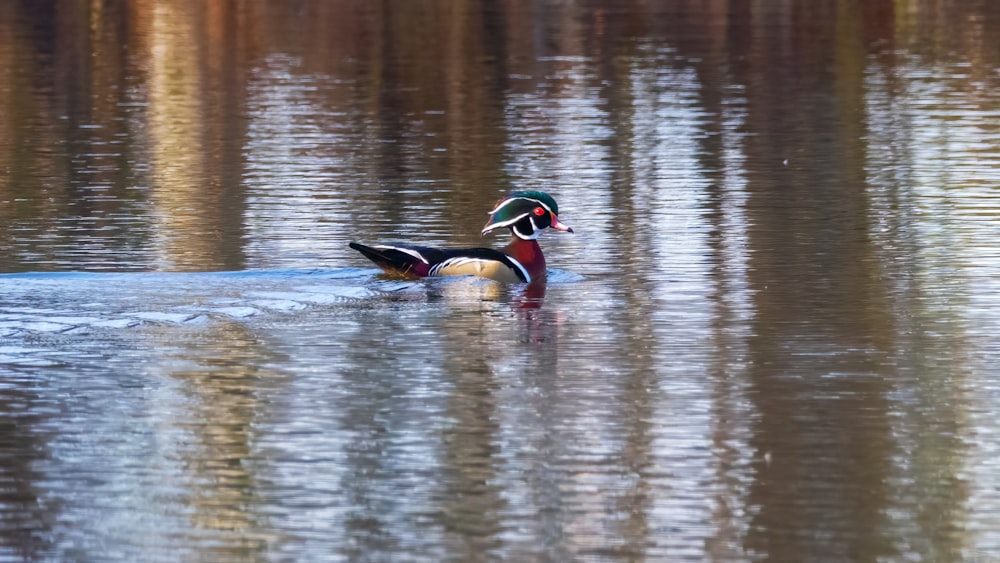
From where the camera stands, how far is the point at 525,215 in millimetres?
17203

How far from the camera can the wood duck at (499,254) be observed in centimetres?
1639

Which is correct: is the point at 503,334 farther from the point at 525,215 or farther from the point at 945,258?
the point at 945,258

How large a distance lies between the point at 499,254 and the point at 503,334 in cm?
243

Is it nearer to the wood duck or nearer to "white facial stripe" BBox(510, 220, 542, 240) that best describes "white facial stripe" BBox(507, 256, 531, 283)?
the wood duck

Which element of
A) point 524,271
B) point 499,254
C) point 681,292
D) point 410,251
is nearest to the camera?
point 681,292

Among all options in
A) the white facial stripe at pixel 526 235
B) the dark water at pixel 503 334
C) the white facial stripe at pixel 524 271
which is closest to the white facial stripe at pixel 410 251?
the dark water at pixel 503 334

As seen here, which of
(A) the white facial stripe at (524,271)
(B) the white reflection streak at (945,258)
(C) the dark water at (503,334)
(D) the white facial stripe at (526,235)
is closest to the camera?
(C) the dark water at (503,334)

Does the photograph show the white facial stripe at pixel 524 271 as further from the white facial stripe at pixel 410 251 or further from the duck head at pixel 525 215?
the white facial stripe at pixel 410 251

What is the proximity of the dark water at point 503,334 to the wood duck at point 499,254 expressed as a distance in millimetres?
160

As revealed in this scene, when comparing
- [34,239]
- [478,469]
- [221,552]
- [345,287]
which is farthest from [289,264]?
[221,552]

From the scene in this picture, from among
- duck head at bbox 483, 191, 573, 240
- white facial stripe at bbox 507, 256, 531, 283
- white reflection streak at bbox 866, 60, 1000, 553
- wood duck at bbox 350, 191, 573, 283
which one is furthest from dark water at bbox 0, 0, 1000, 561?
duck head at bbox 483, 191, 573, 240

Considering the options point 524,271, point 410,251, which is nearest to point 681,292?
point 524,271

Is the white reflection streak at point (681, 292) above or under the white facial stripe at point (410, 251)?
under

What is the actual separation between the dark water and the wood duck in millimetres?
160
